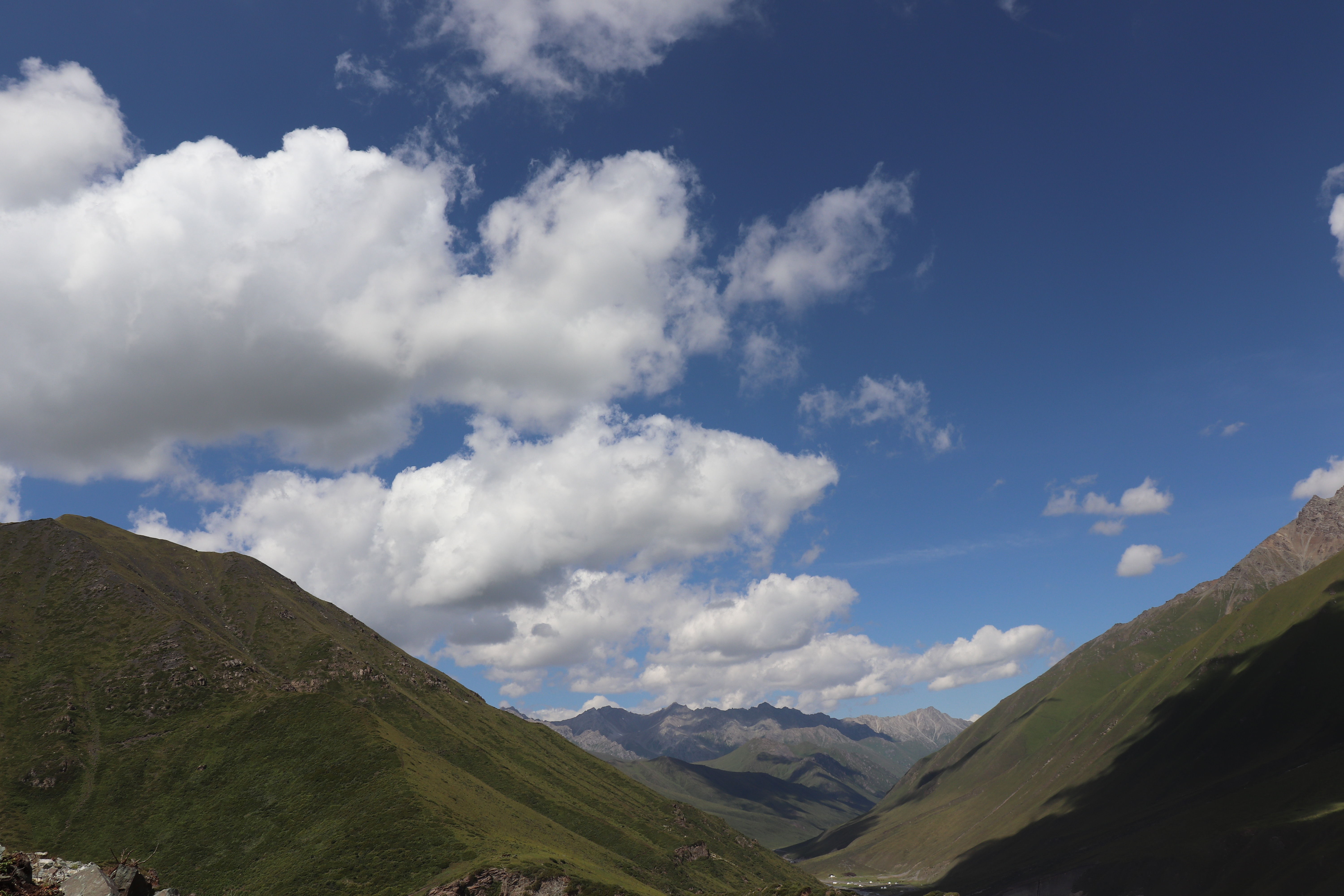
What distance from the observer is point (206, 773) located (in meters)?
173

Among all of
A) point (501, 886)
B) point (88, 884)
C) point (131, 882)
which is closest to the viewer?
point (88, 884)

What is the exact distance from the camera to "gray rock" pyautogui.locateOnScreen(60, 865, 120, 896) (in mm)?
41156

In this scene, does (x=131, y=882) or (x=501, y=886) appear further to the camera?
(x=501, y=886)

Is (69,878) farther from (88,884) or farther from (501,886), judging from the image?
(501,886)

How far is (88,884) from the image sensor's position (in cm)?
4175

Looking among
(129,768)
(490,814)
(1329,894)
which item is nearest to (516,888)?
(490,814)

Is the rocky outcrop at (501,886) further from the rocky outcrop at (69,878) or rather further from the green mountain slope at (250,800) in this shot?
the rocky outcrop at (69,878)

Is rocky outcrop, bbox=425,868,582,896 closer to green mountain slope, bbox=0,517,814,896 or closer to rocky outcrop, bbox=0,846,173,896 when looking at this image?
green mountain slope, bbox=0,517,814,896

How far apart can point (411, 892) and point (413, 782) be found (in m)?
47.5

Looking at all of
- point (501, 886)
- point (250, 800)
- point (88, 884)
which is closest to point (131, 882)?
Result: point (88, 884)

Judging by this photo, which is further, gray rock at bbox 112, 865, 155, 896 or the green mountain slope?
the green mountain slope

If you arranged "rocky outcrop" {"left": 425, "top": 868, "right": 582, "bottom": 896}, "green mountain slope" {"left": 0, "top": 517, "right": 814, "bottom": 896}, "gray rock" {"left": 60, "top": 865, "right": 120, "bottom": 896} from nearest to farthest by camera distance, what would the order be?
"gray rock" {"left": 60, "top": 865, "right": 120, "bottom": 896}
"rocky outcrop" {"left": 425, "top": 868, "right": 582, "bottom": 896}
"green mountain slope" {"left": 0, "top": 517, "right": 814, "bottom": 896}

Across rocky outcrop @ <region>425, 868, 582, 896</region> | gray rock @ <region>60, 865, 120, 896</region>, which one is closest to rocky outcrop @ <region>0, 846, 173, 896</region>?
gray rock @ <region>60, 865, 120, 896</region>

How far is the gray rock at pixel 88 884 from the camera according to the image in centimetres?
4116
